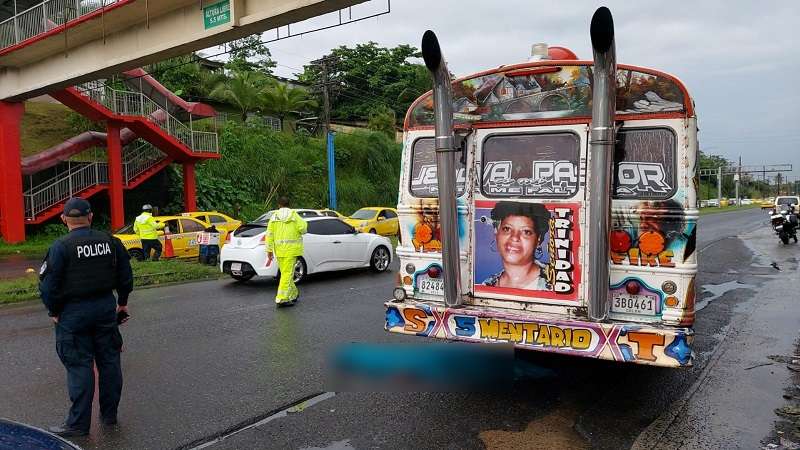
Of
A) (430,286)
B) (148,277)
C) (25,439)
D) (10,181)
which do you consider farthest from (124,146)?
(25,439)

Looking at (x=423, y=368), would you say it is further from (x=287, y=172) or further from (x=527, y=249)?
(x=287, y=172)

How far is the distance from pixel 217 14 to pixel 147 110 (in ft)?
32.8

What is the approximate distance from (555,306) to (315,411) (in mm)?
2153

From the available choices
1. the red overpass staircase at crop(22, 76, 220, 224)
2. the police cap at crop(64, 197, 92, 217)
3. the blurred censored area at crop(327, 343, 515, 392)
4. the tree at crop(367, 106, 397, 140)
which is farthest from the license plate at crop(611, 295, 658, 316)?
the tree at crop(367, 106, 397, 140)

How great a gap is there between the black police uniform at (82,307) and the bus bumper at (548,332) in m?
2.35

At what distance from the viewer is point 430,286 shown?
5883 millimetres

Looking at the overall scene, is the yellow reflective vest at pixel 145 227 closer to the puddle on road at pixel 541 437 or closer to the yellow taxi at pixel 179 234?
the yellow taxi at pixel 179 234

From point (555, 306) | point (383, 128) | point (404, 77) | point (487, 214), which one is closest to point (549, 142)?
point (487, 214)

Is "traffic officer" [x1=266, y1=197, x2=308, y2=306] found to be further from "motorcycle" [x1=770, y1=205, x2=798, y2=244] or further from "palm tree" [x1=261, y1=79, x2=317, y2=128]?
"palm tree" [x1=261, y1=79, x2=317, y2=128]

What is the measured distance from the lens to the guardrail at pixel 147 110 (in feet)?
73.4

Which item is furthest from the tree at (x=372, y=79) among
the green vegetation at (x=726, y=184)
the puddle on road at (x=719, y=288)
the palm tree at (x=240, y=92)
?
the green vegetation at (x=726, y=184)

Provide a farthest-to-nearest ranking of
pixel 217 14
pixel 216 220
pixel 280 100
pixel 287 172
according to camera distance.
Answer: pixel 280 100
pixel 287 172
pixel 216 220
pixel 217 14

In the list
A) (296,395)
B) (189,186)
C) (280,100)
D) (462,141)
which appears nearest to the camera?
(296,395)

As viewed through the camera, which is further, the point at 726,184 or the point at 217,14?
the point at 726,184
